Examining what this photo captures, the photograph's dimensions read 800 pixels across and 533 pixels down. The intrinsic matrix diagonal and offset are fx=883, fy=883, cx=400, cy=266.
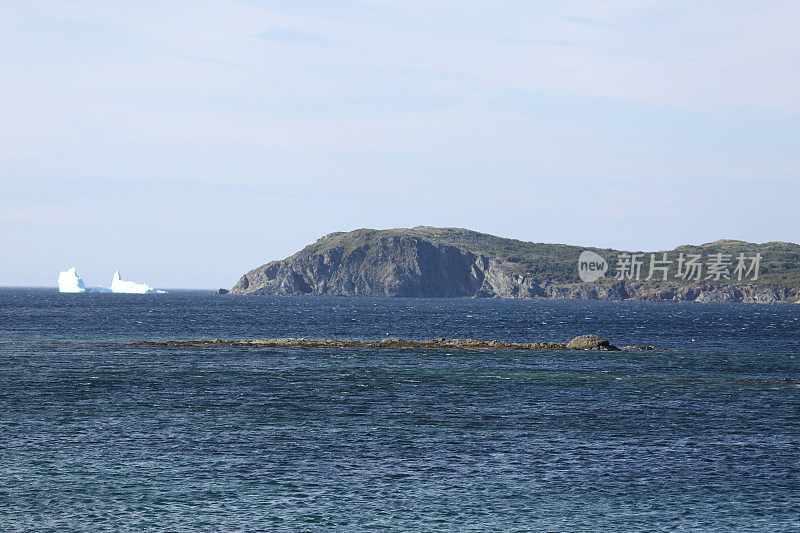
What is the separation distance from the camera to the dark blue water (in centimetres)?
3159

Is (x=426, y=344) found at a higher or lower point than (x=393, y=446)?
higher

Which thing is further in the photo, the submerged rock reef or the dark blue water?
the submerged rock reef

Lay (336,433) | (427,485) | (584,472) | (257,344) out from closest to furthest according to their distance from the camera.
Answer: (427,485), (584,472), (336,433), (257,344)

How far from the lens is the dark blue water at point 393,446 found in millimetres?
31594

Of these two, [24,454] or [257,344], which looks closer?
[24,454]

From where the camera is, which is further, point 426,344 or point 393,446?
point 426,344

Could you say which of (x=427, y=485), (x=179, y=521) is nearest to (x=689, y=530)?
(x=427, y=485)

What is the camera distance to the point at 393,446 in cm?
4366

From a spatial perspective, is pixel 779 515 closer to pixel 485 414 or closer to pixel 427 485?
pixel 427 485

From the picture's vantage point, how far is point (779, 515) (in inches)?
1257

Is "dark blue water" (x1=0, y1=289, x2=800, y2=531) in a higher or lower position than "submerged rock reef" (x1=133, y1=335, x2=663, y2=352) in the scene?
lower

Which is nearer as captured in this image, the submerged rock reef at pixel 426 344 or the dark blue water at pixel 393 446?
the dark blue water at pixel 393 446

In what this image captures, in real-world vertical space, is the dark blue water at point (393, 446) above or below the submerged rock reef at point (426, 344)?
below

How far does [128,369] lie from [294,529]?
5632cm
